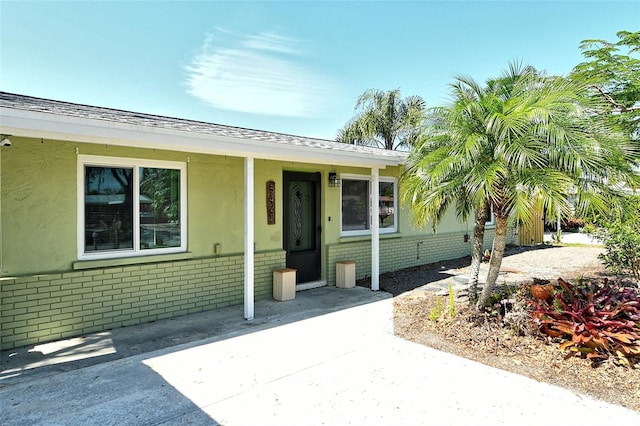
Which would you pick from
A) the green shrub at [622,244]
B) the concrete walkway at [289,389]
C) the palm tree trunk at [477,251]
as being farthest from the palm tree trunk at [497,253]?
the green shrub at [622,244]

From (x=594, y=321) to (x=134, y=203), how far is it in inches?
264

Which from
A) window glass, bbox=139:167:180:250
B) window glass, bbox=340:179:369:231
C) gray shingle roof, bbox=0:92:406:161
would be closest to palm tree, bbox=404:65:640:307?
gray shingle roof, bbox=0:92:406:161

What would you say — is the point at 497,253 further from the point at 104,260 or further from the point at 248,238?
the point at 104,260

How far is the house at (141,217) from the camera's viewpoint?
4777 mm

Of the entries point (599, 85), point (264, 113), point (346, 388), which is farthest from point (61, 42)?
point (264, 113)

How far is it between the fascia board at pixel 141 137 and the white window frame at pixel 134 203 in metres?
0.92

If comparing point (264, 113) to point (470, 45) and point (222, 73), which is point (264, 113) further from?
point (470, 45)

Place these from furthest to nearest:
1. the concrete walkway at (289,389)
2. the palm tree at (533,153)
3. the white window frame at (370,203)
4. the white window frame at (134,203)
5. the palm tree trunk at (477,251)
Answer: the white window frame at (370,203) < the palm tree trunk at (477,251) < the white window frame at (134,203) < the palm tree at (533,153) < the concrete walkway at (289,389)

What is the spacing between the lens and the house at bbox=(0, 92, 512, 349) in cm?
478

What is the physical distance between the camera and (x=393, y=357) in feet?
Result: 14.6

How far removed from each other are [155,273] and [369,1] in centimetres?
945

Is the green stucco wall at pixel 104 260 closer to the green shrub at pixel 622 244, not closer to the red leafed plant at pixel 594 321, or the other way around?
the red leafed plant at pixel 594 321

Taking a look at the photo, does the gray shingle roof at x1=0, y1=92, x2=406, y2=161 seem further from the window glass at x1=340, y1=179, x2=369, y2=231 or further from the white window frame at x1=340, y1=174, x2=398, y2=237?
the window glass at x1=340, y1=179, x2=369, y2=231

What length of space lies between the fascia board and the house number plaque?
1.19 meters
